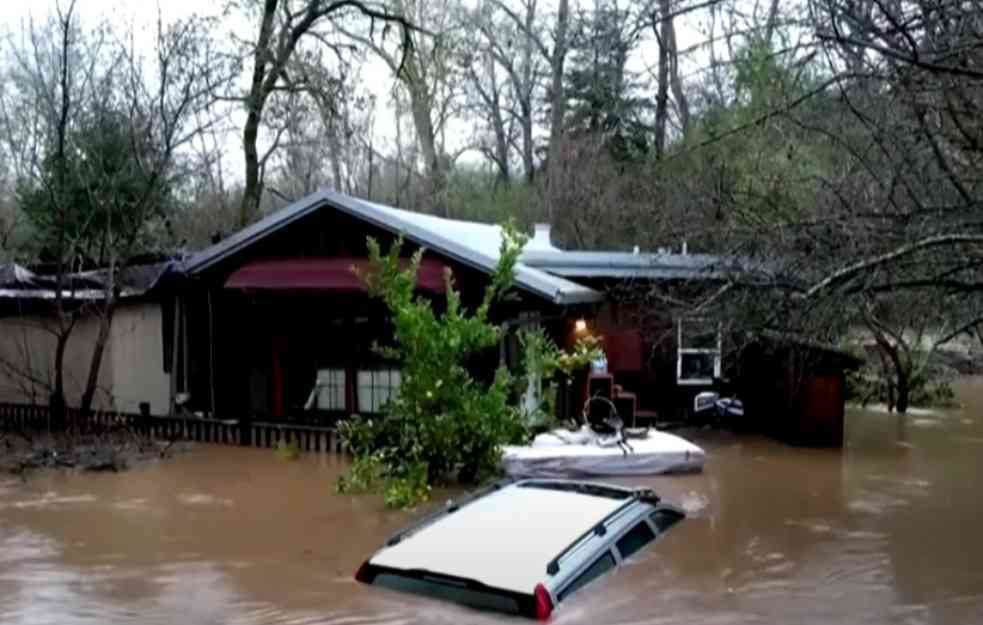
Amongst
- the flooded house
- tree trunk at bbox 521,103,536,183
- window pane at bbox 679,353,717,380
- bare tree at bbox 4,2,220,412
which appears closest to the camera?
the flooded house

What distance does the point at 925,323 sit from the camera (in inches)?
364

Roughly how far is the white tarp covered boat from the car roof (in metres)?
3.78

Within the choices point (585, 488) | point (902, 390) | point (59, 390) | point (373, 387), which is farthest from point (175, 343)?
point (902, 390)

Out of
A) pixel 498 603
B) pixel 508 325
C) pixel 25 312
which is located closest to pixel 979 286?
pixel 498 603

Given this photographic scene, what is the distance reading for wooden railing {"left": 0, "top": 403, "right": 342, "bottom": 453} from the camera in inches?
543

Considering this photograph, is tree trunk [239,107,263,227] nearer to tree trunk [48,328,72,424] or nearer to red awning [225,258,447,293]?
tree trunk [48,328,72,424]

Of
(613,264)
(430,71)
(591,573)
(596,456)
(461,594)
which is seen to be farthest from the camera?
(430,71)

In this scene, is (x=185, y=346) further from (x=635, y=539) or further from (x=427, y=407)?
(x=635, y=539)

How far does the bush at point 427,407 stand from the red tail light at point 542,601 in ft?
14.9

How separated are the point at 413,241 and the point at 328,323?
86.3 inches

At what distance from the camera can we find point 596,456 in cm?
1160

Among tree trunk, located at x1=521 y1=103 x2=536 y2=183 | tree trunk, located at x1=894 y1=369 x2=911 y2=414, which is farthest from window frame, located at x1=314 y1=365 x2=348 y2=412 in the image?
tree trunk, located at x1=521 y1=103 x2=536 y2=183

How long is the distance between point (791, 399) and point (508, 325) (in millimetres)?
4637

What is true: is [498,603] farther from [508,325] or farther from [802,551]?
[508,325]
